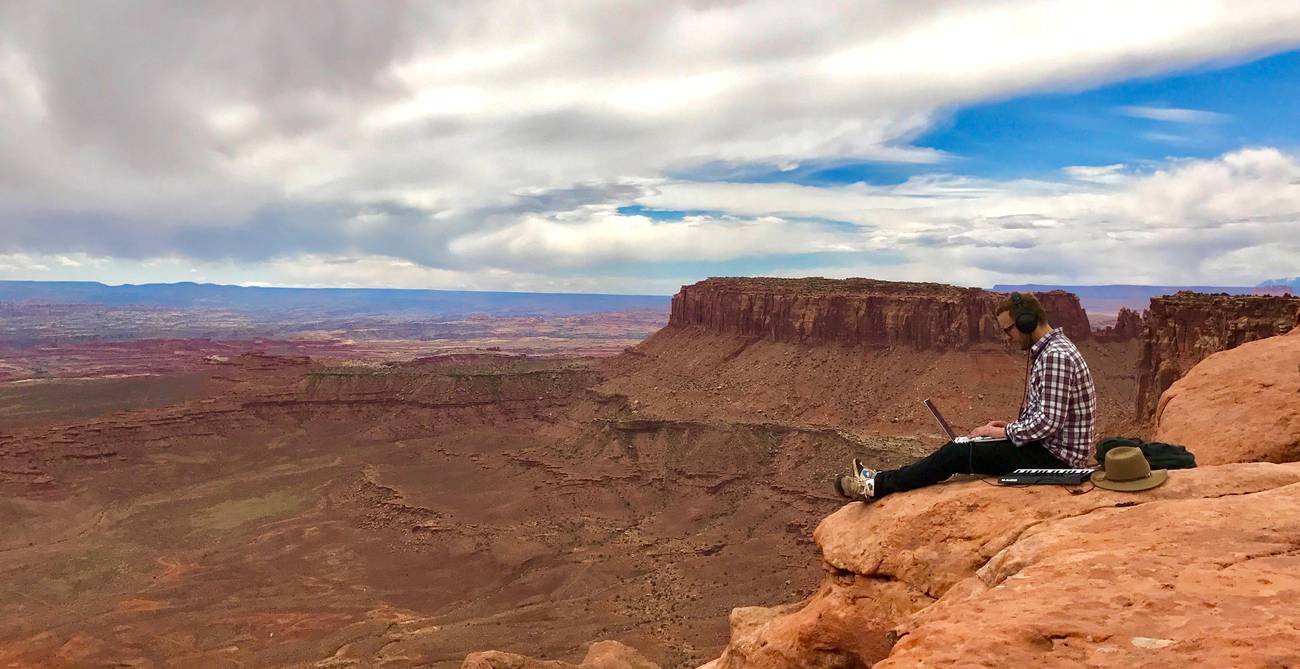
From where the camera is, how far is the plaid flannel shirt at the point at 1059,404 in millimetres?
7289

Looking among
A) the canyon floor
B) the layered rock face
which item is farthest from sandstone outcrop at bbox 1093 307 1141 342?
the layered rock face

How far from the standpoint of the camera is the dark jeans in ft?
25.7

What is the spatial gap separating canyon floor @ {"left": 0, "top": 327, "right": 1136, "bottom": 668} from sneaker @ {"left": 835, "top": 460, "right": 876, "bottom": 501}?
2075 cm

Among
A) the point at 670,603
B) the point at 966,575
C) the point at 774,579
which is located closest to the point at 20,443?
the point at 670,603

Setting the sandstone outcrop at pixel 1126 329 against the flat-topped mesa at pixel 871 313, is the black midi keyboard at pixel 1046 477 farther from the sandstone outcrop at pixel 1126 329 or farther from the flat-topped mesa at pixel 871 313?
the sandstone outcrop at pixel 1126 329

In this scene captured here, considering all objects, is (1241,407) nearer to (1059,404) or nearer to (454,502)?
(1059,404)

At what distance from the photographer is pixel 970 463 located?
27.1 ft

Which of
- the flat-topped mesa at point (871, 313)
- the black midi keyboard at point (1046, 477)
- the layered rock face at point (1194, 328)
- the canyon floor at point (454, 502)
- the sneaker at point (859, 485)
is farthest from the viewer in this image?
the flat-topped mesa at point (871, 313)

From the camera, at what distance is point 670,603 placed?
3441 centimetres

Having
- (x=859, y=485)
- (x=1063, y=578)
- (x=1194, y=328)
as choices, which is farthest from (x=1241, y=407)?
(x=1194, y=328)

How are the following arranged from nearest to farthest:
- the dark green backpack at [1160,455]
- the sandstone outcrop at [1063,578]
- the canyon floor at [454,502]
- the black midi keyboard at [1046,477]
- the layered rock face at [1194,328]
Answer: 1. the sandstone outcrop at [1063,578]
2. the black midi keyboard at [1046,477]
3. the dark green backpack at [1160,455]
4. the layered rock face at [1194,328]
5. the canyon floor at [454,502]

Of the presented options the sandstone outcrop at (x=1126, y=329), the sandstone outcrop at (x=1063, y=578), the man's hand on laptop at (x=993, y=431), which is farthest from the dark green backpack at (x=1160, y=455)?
the sandstone outcrop at (x=1126, y=329)

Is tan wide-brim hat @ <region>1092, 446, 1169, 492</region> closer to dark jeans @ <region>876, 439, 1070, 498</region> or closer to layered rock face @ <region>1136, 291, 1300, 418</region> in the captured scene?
dark jeans @ <region>876, 439, 1070, 498</region>

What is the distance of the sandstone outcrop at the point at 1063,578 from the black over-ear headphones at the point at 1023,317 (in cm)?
177
